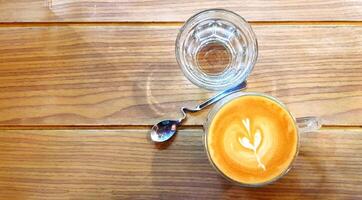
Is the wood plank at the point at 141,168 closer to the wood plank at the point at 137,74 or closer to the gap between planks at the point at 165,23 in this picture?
the wood plank at the point at 137,74

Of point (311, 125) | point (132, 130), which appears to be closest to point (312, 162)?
point (311, 125)

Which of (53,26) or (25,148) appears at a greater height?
(53,26)

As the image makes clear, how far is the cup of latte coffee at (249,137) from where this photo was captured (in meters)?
0.90

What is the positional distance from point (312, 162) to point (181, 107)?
0.66ft

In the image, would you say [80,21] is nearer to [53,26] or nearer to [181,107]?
[53,26]

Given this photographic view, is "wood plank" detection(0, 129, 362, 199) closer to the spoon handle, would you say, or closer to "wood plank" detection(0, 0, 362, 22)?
the spoon handle

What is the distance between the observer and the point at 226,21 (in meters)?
0.95

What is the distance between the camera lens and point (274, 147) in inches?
35.6

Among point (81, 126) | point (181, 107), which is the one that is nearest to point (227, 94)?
point (181, 107)

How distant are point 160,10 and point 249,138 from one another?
0.22m

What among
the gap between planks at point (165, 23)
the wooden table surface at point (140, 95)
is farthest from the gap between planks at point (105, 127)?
the gap between planks at point (165, 23)

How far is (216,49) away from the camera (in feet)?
3.17

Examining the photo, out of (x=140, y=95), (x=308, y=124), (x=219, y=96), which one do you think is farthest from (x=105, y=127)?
(x=308, y=124)

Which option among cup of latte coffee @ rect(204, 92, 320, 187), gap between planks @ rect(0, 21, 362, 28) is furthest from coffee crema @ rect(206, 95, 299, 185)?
gap between planks @ rect(0, 21, 362, 28)
